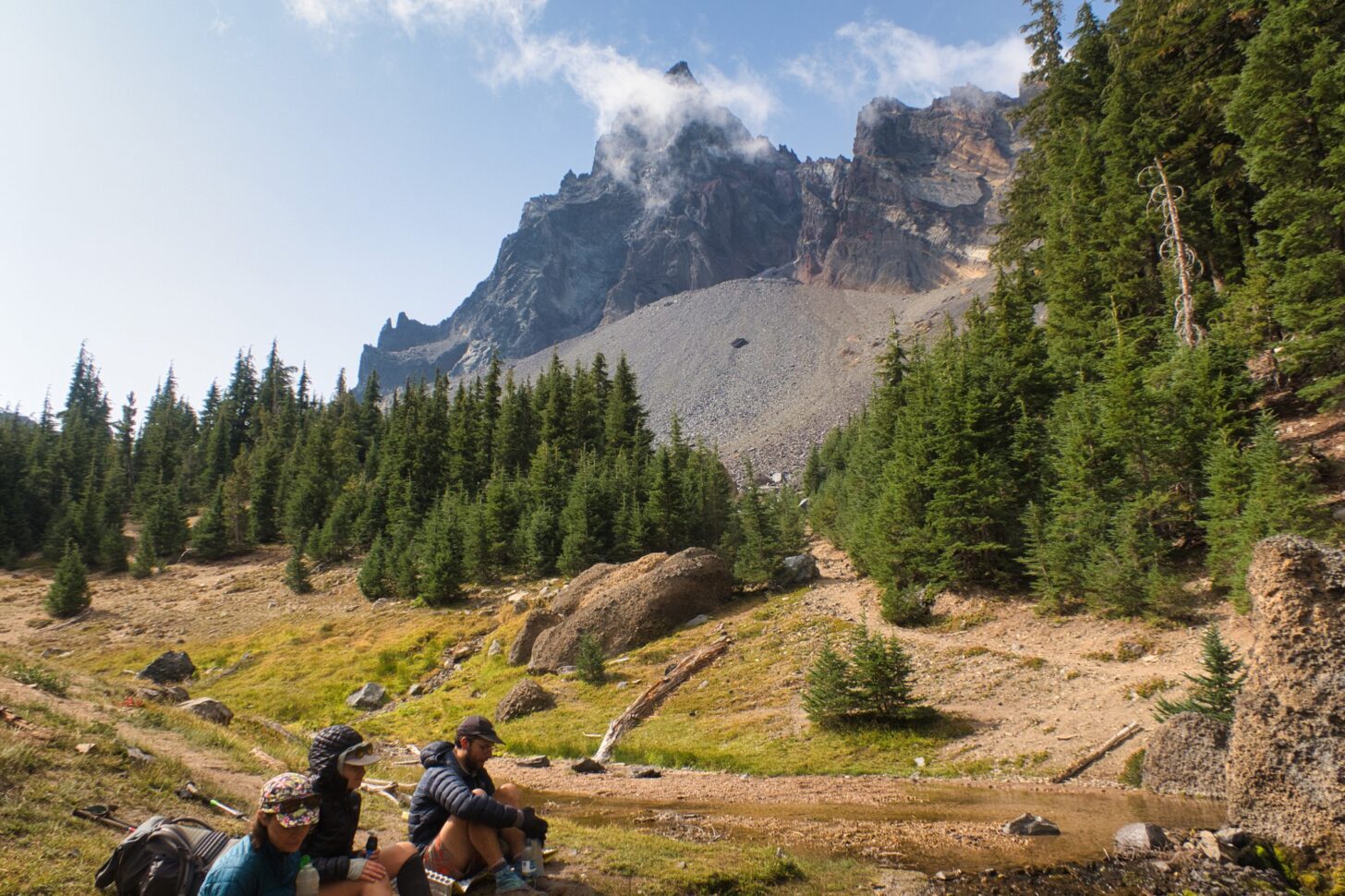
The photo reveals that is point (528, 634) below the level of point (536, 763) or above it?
above

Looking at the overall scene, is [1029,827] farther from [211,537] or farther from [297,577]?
[211,537]

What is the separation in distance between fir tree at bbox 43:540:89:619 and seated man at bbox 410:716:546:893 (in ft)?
197

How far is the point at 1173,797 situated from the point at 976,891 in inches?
211

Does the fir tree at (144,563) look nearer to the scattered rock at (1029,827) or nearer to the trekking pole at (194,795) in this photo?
the trekking pole at (194,795)

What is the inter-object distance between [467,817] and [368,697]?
25.1m

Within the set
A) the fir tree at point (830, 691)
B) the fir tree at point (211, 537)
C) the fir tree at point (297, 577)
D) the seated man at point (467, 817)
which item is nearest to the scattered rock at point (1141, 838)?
the seated man at point (467, 817)

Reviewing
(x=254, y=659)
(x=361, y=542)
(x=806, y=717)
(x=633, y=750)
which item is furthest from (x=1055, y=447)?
(x=361, y=542)

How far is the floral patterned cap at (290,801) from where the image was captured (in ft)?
13.8

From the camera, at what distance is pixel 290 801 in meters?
4.25

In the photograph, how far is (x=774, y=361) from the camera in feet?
531

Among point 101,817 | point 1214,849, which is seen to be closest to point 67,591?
point 101,817

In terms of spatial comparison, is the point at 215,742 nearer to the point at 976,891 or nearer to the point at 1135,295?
the point at 976,891

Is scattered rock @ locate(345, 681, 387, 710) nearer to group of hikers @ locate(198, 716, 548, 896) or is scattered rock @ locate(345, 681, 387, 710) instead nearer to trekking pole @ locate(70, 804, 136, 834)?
trekking pole @ locate(70, 804, 136, 834)

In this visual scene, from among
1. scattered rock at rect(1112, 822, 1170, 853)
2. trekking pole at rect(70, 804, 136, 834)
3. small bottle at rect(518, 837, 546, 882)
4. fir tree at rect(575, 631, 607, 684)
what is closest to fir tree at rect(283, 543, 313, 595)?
fir tree at rect(575, 631, 607, 684)
